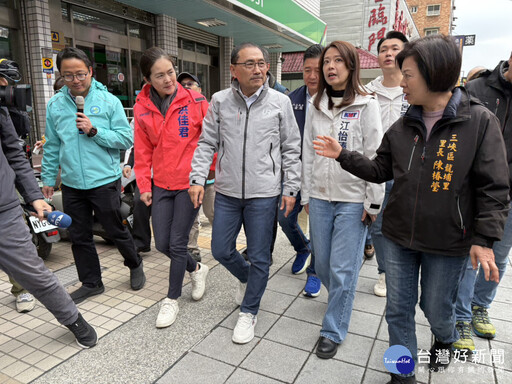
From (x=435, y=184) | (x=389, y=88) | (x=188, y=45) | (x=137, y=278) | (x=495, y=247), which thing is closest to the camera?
(x=435, y=184)

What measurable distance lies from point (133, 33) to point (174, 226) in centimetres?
778

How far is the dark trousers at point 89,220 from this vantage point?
342cm

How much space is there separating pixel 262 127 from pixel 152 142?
42.0 inches

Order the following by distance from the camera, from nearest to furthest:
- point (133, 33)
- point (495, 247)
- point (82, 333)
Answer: point (82, 333)
point (495, 247)
point (133, 33)

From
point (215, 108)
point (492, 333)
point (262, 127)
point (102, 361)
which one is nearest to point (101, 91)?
point (215, 108)

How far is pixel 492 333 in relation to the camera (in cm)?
293

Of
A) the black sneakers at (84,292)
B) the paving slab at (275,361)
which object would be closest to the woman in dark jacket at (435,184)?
the paving slab at (275,361)

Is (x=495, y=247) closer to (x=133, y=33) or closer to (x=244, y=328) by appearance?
(x=244, y=328)

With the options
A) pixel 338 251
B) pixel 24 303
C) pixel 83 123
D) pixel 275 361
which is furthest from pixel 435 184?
pixel 24 303

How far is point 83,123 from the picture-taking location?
3.15 meters

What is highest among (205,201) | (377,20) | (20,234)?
(377,20)

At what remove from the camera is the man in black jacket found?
2660mm

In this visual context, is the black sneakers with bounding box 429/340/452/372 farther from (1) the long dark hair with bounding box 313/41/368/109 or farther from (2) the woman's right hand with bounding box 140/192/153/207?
(2) the woman's right hand with bounding box 140/192/153/207

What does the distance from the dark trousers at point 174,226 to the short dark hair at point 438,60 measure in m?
1.99
